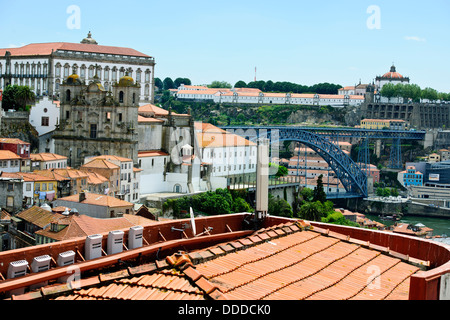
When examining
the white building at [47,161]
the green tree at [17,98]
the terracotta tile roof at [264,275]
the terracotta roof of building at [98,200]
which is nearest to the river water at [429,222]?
the green tree at [17,98]

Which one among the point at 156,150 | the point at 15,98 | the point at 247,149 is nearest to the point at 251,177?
the point at 247,149

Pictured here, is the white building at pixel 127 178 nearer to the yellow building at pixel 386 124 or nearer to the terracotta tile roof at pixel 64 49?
the terracotta tile roof at pixel 64 49

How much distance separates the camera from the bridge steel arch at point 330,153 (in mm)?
49531

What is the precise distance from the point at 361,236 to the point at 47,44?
1553 inches

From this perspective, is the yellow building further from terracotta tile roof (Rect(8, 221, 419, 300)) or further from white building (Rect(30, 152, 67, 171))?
terracotta tile roof (Rect(8, 221, 419, 300))

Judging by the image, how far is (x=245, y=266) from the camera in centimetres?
628

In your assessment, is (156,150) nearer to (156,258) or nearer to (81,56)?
(81,56)

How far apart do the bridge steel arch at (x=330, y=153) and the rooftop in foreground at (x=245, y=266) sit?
39730mm

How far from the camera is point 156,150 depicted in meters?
32.1

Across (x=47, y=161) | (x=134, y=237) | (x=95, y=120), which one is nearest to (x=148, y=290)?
(x=134, y=237)

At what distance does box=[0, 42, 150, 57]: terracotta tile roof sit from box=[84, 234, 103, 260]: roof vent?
123 feet

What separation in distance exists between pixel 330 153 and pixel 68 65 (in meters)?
20.6

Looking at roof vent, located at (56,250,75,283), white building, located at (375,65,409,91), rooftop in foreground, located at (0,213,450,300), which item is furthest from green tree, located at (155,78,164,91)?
roof vent, located at (56,250,75,283)

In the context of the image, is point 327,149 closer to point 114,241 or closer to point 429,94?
point 429,94
